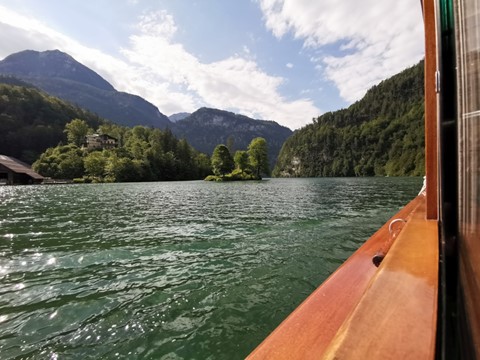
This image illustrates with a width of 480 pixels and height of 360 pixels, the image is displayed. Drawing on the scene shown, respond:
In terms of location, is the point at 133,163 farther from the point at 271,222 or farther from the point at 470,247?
the point at 470,247

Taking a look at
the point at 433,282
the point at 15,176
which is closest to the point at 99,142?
the point at 15,176

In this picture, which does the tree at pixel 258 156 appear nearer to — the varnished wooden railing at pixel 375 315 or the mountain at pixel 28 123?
the varnished wooden railing at pixel 375 315

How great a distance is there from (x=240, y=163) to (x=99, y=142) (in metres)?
78.4

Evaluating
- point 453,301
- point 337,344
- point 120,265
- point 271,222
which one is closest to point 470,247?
point 453,301

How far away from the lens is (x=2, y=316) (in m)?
4.43

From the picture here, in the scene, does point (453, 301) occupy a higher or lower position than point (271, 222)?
higher

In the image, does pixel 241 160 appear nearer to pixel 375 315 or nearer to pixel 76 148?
pixel 76 148

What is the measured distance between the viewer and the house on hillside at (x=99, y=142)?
126750mm

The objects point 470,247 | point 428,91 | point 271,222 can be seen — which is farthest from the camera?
point 271,222

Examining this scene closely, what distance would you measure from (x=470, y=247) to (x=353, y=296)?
0.90 metres

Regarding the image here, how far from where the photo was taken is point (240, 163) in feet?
299

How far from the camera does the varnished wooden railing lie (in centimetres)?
91

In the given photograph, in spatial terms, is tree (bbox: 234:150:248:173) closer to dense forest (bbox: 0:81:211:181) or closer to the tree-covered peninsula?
the tree-covered peninsula

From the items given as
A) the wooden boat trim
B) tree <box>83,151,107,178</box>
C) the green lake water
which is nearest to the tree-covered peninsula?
tree <box>83,151,107,178</box>
